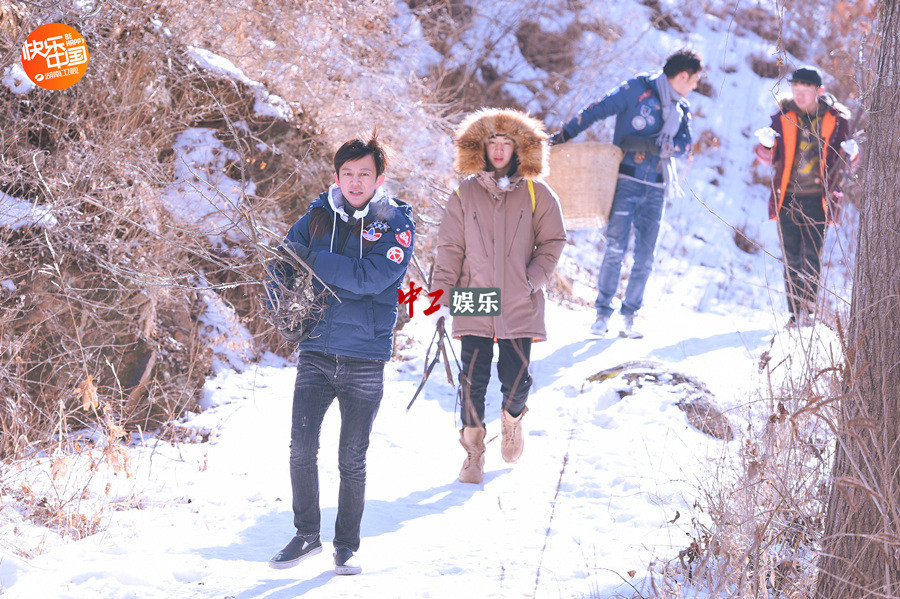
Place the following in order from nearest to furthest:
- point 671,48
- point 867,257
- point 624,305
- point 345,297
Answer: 1. point 867,257
2. point 345,297
3. point 624,305
4. point 671,48

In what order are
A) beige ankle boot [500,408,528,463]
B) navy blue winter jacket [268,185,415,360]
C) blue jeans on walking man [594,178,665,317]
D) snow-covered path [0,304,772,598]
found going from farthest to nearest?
blue jeans on walking man [594,178,665,317]
beige ankle boot [500,408,528,463]
navy blue winter jacket [268,185,415,360]
snow-covered path [0,304,772,598]

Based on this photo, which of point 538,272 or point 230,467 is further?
point 230,467

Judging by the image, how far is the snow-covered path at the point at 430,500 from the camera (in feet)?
11.2

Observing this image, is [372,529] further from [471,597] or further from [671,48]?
[671,48]

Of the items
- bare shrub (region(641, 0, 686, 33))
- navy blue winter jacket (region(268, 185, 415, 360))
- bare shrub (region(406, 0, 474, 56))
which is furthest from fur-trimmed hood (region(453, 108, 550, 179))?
bare shrub (region(641, 0, 686, 33))

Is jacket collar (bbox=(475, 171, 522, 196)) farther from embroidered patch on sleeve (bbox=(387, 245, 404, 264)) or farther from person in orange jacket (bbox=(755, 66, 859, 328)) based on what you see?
person in orange jacket (bbox=(755, 66, 859, 328))

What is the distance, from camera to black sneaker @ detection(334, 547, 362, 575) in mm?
3527

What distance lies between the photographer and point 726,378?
6715mm

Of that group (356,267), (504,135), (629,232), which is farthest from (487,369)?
(629,232)

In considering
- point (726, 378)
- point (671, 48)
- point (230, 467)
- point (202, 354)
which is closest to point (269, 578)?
point (230, 467)

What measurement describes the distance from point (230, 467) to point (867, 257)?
12.8 feet

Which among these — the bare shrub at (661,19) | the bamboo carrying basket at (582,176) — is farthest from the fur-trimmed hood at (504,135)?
the bare shrub at (661,19)

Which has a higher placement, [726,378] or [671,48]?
[671,48]

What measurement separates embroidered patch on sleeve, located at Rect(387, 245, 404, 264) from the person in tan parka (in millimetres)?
1213
